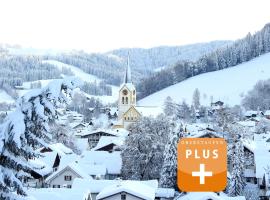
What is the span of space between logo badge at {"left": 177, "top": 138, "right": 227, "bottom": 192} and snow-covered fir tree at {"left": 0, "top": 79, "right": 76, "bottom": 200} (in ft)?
6.18

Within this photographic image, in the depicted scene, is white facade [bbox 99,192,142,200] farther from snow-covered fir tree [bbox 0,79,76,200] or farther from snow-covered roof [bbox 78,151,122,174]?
snow-covered fir tree [bbox 0,79,76,200]

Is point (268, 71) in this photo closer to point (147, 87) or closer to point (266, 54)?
point (266, 54)

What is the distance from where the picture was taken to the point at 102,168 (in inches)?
Answer: 1612

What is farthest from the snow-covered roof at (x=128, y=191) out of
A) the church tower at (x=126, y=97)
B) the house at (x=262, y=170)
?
the church tower at (x=126, y=97)

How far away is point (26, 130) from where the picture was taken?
20.9 feet

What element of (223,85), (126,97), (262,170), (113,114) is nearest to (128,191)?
(262,170)

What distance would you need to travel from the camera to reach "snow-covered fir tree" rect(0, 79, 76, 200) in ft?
20.1

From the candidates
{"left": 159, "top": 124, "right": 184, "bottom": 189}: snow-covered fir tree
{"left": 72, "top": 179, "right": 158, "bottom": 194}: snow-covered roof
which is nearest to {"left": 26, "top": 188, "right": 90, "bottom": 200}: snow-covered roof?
{"left": 72, "top": 179, "right": 158, "bottom": 194}: snow-covered roof

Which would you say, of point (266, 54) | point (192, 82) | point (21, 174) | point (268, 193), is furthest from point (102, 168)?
point (266, 54)

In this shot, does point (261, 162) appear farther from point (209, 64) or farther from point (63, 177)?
point (209, 64)

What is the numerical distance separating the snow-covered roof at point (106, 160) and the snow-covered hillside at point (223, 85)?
3187 inches

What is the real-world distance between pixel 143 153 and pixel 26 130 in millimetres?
33118

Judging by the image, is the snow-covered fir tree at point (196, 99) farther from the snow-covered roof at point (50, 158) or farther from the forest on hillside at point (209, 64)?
the snow-covered roof at point (50, 158)

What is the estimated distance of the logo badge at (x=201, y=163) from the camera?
7309mm
